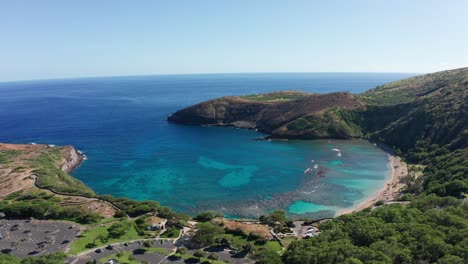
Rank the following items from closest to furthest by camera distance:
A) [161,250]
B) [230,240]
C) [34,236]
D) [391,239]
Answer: [391,239]
[161,250]
[230,240]
[34,236]

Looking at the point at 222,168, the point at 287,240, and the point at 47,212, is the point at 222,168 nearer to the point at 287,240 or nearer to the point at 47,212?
the point at 287,240

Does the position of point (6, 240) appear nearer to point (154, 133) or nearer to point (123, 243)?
point (123, 243)

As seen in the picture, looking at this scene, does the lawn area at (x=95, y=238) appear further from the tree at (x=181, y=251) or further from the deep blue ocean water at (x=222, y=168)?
the deep blue ocean water at (x=222, y=168)

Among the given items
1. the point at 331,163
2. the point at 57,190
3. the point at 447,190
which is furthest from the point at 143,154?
the point at 447,190

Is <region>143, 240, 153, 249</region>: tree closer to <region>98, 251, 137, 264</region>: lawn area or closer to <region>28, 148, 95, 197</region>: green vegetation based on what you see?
<region>98, 251, 137, 264</region>: lawn area

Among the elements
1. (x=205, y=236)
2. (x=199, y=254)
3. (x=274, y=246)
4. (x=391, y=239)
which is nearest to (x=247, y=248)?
(x=274, y=246)

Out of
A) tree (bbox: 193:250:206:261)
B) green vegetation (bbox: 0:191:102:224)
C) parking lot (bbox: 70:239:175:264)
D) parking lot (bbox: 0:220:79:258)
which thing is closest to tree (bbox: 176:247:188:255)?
parking lot (bbox: 70:239:175:264)
